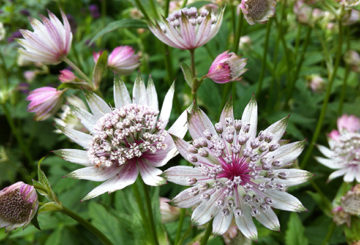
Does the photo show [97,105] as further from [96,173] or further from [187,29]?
[187,29]

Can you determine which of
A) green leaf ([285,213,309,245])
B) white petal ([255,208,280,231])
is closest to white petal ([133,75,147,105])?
white petal ([255,208,280,231])

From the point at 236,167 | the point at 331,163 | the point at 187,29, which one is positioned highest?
the point at 187,29

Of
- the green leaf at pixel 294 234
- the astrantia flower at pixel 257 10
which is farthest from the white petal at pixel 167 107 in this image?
the green leaf at pixel 294 234

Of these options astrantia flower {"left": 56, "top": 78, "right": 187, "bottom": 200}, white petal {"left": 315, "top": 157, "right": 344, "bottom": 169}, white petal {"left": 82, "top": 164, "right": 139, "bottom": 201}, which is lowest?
white petal {"left": 315, "top": 157, "right": 344, "bottom": 169}

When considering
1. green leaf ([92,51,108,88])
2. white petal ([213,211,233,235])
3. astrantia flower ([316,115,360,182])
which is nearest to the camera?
white petal ([213,211,233,235])

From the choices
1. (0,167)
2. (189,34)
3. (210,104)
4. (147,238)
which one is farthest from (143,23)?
(0,167)

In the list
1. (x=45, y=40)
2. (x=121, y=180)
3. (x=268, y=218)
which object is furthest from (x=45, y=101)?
(x=268, y=218)

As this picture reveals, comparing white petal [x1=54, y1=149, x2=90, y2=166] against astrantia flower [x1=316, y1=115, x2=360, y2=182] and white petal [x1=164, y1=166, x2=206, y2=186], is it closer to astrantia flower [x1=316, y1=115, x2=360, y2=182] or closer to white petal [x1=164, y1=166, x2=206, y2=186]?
white petal [x1=164, y1=166, x2=206, y2=186]

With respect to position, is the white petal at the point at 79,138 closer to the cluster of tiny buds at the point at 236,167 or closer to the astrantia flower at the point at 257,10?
the cluster of tiny buds at the point at 236,167
